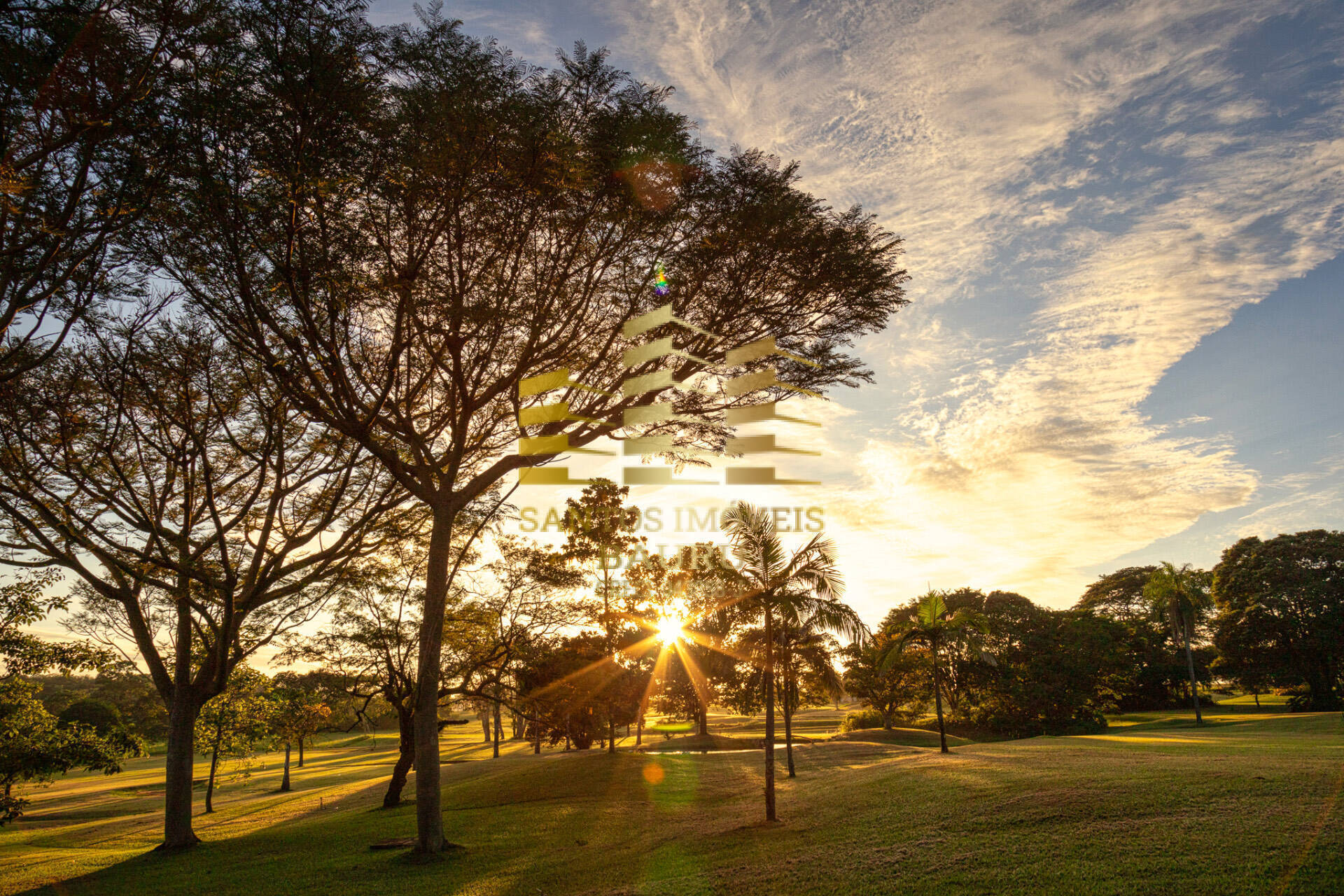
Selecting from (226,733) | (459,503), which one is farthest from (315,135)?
(226,733)

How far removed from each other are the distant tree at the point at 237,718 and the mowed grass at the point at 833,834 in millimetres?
3143

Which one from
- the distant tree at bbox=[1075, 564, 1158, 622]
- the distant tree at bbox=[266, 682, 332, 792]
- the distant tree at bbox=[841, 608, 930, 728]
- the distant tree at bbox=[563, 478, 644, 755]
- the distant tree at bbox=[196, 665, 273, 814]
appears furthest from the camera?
the distant tree at bbox=[1075, 564, 1158, 622]

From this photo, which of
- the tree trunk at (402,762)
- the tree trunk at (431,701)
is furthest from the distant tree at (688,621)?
the tree trunk at (402,762)

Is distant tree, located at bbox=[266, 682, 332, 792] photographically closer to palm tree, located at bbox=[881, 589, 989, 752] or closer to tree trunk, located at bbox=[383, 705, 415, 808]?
tree trunk, located at bbox=[383, 705, 415, 808]

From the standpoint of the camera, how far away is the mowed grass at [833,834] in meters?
10.0

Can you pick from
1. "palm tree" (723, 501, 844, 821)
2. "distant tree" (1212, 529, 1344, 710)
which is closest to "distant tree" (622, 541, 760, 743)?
"palm tree" (723, 501, 844, 821)

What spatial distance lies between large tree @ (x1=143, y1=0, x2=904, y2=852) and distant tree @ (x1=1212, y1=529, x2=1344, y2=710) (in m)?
48.2

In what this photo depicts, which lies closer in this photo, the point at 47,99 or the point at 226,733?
the point at 47,99

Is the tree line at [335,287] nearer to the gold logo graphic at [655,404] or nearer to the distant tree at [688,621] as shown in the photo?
the gold logo graphic at [655,404]

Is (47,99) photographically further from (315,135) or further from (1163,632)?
(1163,632)

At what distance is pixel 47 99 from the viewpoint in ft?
30.1

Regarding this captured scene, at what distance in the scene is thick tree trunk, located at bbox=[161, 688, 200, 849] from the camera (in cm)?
1903

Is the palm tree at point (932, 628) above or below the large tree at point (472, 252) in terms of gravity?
below

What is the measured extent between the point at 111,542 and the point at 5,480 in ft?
8.56
